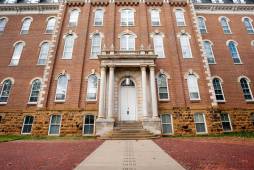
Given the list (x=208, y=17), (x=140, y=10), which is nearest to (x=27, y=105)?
(x=140, y=10)

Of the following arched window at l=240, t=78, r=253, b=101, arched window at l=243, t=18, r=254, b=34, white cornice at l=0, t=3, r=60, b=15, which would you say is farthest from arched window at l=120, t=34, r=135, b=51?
arched window at l=243, t=18, r=254, b=34

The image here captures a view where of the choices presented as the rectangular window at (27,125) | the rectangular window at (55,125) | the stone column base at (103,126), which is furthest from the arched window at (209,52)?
the rectangular window at (27,125)

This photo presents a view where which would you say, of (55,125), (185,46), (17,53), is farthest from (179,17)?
(17,53)

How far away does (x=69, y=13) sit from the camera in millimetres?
20156

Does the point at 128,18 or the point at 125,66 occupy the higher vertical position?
the point at 128,18

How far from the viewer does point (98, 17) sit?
20.2 m

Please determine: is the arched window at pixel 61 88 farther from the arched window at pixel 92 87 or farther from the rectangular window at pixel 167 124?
the rectangular window at pixel 167 124

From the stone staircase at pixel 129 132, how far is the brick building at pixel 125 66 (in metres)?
0.69

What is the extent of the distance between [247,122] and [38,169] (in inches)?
759

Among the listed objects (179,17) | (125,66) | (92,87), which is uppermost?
(179,17)

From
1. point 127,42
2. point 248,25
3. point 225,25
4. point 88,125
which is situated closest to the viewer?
point 88,125

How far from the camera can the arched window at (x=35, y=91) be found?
1728 cm

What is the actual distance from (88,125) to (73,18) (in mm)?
13019

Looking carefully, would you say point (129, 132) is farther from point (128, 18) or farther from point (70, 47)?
point (128, 18)
